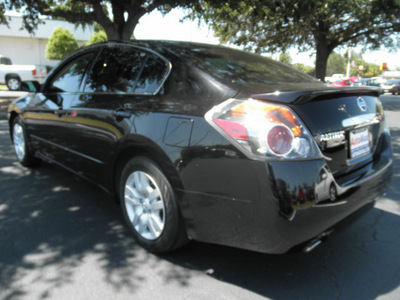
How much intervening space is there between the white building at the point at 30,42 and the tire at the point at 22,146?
37.7 meters

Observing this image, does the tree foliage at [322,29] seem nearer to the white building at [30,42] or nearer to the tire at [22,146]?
the tire at [22,146]

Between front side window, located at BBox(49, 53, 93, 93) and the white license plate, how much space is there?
105 inches

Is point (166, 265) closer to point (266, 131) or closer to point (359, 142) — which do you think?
point (266, 131)

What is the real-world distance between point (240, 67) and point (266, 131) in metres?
0.93

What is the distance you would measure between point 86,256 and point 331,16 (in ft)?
69.5

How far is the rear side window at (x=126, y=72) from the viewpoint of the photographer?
2.83 meters

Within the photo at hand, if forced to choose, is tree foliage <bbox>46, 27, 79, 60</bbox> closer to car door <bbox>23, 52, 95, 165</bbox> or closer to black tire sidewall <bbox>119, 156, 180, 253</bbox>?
car door <bbox>23, 52, 95, 165</bbox>

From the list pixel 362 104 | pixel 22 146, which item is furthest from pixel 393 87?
pixel 22 146

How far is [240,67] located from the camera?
9.19 ft

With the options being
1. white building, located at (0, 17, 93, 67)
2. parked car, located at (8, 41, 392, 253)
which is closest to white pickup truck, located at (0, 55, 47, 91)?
white building, located at (0, 17, 93, 67)

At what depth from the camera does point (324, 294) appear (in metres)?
2.25

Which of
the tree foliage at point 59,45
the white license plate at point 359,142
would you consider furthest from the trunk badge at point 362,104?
the tree foliage at point 59,45

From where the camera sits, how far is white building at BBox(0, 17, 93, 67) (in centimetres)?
3972

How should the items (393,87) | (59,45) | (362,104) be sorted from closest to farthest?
(362,104), (393,87), (59,45)
